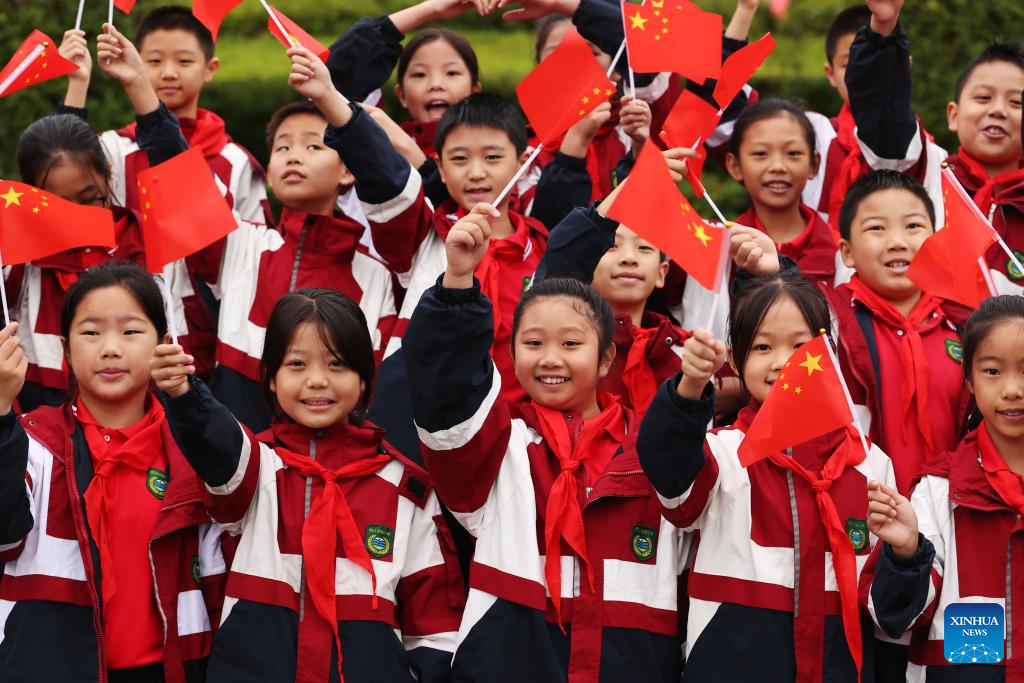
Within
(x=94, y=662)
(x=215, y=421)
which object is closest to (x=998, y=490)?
(x=215, y=421)

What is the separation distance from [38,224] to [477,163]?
1.45m

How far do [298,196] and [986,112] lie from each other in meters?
2.35

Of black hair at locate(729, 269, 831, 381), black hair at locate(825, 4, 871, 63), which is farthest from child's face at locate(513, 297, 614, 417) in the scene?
black hair at locate(825, 4, 871, 63)

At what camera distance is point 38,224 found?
4383mm

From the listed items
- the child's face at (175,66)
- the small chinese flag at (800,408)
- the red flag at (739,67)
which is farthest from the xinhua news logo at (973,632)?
the child's face at (175,66)

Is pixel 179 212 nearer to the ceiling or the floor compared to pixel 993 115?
nearer to the floor

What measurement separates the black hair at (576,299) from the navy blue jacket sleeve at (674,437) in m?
0.61

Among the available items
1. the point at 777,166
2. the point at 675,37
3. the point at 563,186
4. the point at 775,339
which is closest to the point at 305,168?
the point at 563,186

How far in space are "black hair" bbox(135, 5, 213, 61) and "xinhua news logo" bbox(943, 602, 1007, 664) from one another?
3680mm

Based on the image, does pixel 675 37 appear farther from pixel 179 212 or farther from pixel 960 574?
pixel 960 574

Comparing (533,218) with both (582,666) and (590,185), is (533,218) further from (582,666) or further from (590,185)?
(582,666)

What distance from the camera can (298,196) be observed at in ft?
17.3

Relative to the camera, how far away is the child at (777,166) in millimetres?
5488

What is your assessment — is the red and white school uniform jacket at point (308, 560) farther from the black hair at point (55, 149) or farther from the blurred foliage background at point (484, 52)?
the blurred foliage background at point (484, 52)
